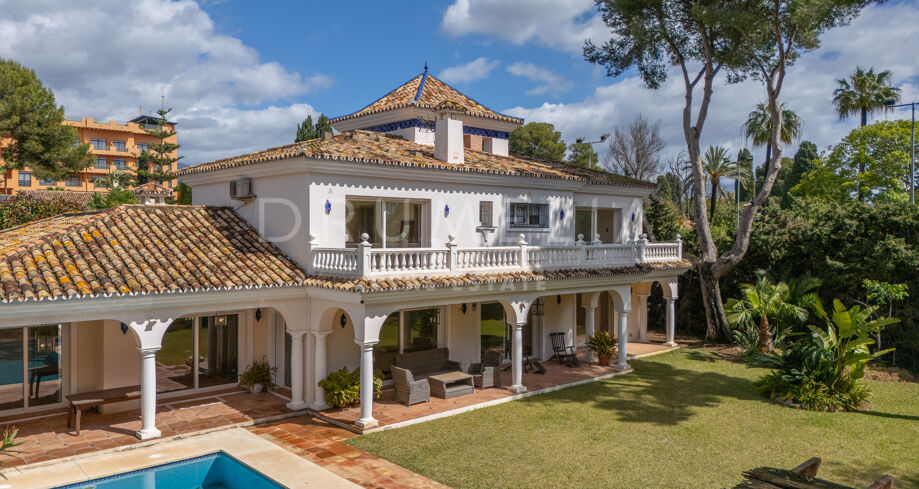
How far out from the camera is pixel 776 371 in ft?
57.8

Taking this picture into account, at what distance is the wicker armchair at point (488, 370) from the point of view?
17297mm

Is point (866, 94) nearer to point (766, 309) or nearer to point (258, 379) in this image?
point (766, 309)

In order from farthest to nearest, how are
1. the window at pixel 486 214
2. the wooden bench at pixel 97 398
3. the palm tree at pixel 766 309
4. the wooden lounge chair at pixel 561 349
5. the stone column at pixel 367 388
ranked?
the palm tree at pixel 766 309 → the wooden lounge chair at pixel 561 349 → the window at pixel 486 214 → the stone column at pixel 367 388 → the wooden bench at pixel 97 398

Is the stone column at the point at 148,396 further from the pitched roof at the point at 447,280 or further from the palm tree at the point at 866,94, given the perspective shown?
the palm tree at the point at 866,94

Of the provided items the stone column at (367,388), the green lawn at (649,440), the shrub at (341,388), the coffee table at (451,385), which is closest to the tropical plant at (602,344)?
the green lawn at (649,440)

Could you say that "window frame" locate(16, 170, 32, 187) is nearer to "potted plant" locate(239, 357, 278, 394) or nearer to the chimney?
"potted plant" locate(239, 357, 278, 394)

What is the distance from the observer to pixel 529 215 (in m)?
19.9

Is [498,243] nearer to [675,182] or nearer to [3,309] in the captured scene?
[3,309]

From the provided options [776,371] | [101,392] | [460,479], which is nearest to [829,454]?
[776,371]

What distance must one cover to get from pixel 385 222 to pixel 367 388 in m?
4.83

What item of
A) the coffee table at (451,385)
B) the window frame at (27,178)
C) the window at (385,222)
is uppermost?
the window frame at (27,178)

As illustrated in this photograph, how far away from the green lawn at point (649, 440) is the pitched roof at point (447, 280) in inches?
126

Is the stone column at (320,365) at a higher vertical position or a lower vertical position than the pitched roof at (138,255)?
lower

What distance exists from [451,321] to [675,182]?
49.7m
